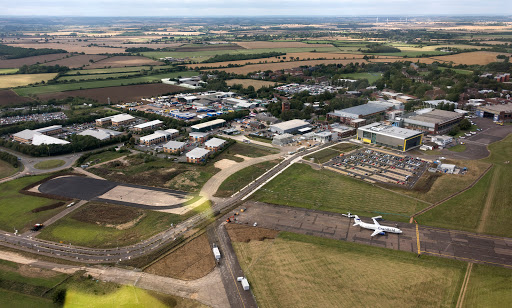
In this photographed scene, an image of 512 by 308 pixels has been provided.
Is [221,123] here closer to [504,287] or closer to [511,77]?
[504,287]

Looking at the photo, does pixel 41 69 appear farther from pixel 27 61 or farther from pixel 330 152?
pixel 330 152

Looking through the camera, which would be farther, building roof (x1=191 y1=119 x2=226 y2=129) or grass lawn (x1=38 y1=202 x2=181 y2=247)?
building roof (x1=191 y1=119 x2=226 y2=129)

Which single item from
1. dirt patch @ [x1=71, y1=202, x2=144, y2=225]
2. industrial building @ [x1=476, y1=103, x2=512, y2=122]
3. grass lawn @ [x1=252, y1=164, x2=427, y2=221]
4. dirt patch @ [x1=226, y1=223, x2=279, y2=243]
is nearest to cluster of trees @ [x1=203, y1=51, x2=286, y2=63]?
industrial building @ [x1=476, y1=103, x2=512, y2=122]

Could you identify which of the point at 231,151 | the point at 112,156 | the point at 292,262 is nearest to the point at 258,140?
the point at 231,151

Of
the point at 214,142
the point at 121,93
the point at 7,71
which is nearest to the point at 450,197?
the point at 214,142

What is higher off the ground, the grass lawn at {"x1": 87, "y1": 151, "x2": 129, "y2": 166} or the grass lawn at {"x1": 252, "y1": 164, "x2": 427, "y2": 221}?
the grass lawn at {"x1": 252, "y1": 164, "x2": 427, "y2": 221}

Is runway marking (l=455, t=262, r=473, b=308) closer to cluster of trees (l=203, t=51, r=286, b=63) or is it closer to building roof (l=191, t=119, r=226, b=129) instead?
building roof (l=191, t=119, r=226, b=129)
